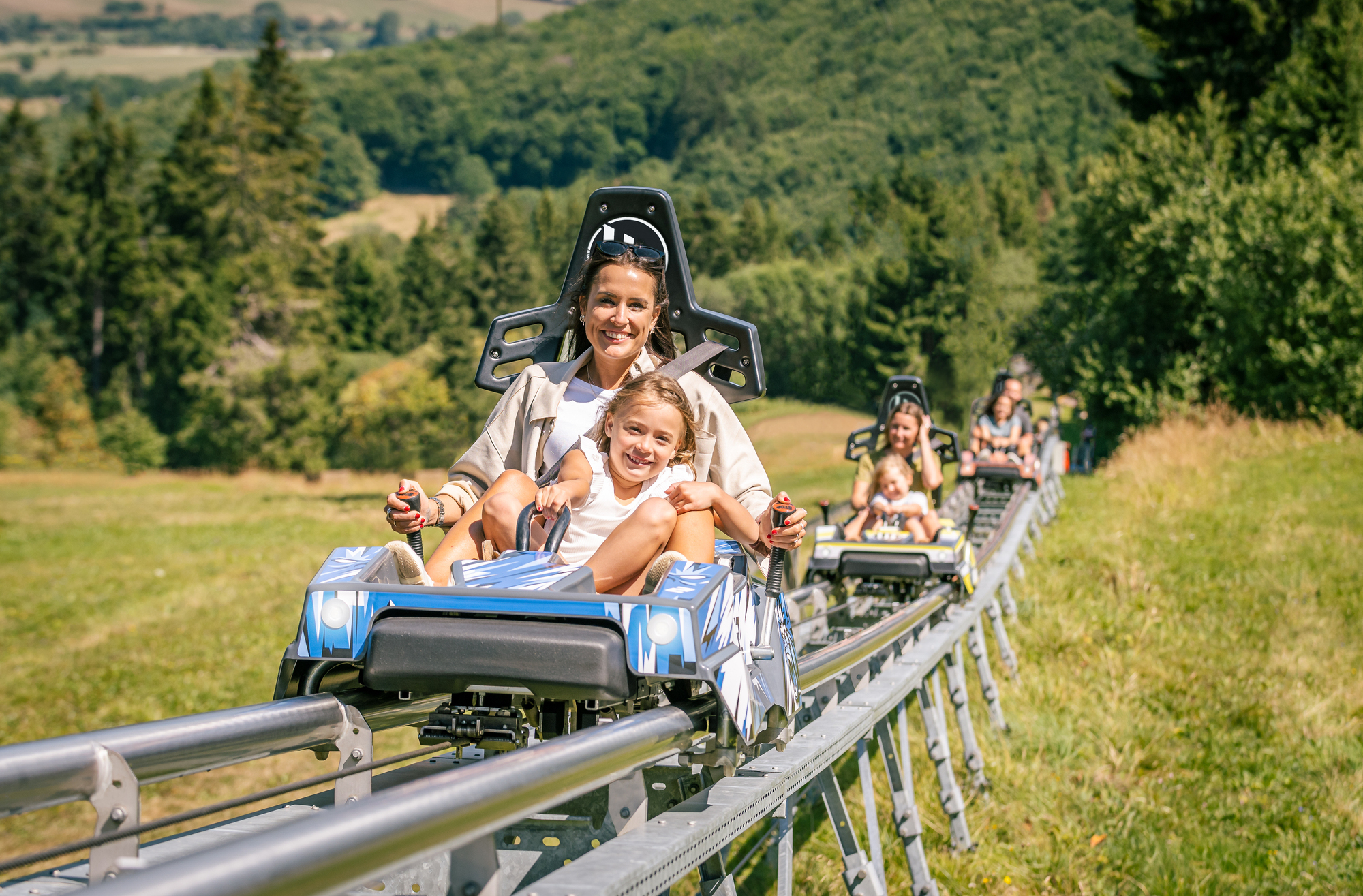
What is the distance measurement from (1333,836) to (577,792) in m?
4.90

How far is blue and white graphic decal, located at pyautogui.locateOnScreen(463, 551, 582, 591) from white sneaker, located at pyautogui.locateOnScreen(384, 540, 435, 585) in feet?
0.44

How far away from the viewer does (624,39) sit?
578 feet

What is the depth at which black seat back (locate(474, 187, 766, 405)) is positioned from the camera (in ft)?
14.0

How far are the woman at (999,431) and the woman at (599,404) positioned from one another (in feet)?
34.8

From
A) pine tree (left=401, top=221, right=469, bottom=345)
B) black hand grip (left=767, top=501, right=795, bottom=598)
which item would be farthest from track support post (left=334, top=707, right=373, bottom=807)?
pine tree (left=401, top=221, right=469, bottom=345)

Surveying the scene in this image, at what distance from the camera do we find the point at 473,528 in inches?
141

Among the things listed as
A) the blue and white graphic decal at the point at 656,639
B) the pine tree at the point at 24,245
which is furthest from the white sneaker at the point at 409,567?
the pine tree at the point at 24,245

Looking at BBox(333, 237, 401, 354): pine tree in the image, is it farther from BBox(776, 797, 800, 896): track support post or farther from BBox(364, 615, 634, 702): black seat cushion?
BBox(364, 615, 634, 702): black seat cushion

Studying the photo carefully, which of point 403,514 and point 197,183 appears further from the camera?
point 197,183

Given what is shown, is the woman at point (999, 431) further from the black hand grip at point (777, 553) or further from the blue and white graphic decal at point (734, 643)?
the blue and white graphic decal at point (734, 643)

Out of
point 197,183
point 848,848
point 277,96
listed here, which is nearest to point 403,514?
point 848,848

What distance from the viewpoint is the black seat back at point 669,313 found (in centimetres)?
426

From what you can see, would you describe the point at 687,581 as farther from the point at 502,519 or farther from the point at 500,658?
the point at 502,519

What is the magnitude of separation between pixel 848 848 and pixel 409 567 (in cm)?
201
